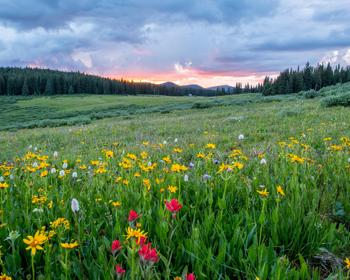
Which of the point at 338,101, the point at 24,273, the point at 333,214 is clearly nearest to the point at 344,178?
the point at 333,214

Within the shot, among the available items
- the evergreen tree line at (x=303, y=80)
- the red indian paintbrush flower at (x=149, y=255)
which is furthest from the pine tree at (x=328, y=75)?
the red indian paintbrush flower at (x=149, y=255)

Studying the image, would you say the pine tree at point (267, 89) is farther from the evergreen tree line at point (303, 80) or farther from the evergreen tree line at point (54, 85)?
the evergreen tree line at point (54, 85)

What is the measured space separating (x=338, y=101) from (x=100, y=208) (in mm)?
14630

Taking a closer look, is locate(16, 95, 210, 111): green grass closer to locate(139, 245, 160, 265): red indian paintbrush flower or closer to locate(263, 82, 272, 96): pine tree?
locate(263, 82, 272, 96): pine tree

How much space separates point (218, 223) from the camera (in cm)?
175

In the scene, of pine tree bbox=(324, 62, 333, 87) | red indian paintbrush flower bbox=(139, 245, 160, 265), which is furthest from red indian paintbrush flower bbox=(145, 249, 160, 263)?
pine tree bbox=(324, 62, 333, 87)

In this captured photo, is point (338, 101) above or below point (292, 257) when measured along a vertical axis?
above

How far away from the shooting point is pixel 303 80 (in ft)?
251

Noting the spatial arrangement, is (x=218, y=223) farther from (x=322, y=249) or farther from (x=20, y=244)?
(x=20, y=244)

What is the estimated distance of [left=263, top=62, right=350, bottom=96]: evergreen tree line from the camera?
6800 cm

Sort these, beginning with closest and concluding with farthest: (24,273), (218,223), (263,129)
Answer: (24,273) < (218,223) < (263,129)

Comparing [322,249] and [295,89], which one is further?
[295,89]

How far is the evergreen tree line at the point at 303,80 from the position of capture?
6800 centimetres

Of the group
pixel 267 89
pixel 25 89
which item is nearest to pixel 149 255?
pixel 267 89
